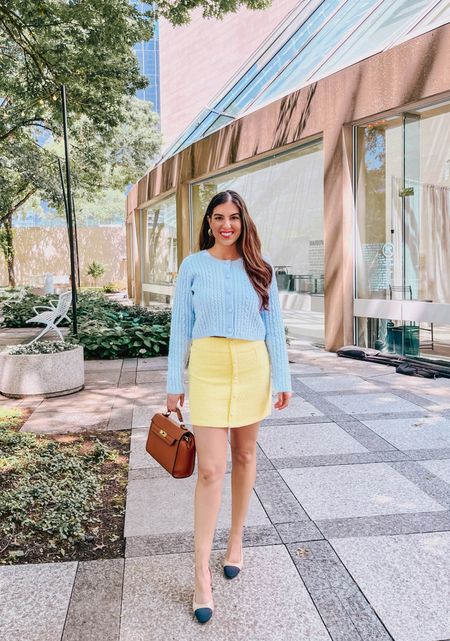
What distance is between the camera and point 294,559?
2.79 meters

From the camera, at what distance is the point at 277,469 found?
13.4 feet

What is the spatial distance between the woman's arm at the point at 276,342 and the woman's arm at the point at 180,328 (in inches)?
13.1

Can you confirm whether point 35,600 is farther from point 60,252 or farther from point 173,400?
point 60,252

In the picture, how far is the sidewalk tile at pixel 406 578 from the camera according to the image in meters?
2.28

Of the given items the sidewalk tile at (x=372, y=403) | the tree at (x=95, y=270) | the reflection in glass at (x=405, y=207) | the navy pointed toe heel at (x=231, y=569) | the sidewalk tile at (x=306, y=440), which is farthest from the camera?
the tree at (x=95, y=270)

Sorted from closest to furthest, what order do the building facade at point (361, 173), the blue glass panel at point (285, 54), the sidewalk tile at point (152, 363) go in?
the building facade at point (361, 173)
the sidewalk tile at point (152, 363)
the blue glass panel at point (285, 54)

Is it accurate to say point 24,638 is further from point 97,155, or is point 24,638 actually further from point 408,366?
point 97,155

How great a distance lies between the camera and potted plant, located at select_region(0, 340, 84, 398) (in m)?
6.45

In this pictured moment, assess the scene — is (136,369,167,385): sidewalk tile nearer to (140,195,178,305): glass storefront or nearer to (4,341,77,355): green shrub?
(4,341,77,355): green shrub

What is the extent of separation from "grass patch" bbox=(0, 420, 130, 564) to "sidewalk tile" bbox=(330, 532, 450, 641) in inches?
46.8

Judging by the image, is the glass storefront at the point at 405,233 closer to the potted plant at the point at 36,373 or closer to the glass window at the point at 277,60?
the glass window at the point at 277,60

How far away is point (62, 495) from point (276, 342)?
183cm

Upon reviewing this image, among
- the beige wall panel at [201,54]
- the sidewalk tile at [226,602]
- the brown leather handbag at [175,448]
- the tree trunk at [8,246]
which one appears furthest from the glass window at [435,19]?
the beige wall panel at [201,54]

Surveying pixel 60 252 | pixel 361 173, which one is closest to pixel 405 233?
pixel 361 173
